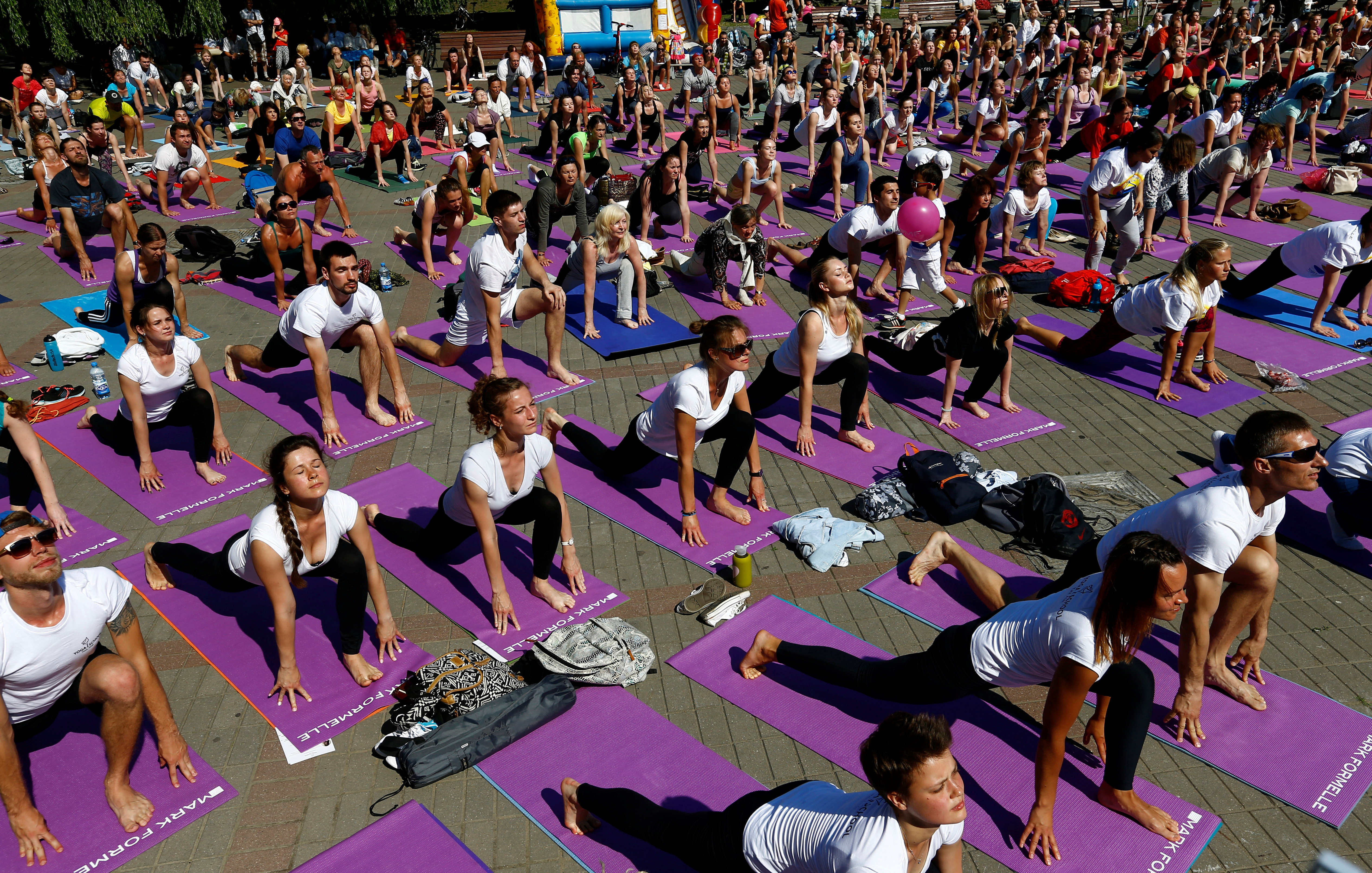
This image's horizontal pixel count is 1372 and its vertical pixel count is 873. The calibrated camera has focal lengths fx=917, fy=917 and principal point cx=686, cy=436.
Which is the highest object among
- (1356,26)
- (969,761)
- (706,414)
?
(1356,26)

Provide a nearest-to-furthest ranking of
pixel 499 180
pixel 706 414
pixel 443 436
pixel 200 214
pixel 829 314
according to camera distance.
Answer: pixel 706 414, pixel 829 314, pixel 443 436, pixel 200 214, pixel 499 180

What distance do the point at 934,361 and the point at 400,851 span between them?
19.1ft

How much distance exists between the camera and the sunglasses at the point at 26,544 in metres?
3.65

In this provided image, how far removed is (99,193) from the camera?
37.1 feet

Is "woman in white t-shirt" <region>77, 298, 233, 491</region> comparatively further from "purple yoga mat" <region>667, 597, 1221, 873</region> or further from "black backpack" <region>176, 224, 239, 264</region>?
"black backpack" <region>176, 224, 239, 264</region>

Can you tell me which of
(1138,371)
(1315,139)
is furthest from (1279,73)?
(1138,371)

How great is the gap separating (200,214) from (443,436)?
936 cm

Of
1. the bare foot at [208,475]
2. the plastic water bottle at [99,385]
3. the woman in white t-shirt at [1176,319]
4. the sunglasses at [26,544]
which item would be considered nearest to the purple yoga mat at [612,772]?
the sunglasses at [26,544]

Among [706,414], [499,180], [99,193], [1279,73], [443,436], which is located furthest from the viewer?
[1279,73]

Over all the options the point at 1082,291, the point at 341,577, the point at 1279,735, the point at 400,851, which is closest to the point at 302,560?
the point at 341,577

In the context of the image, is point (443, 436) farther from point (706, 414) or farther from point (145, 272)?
point (145, 272)

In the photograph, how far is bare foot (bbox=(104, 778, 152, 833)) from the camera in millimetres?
4105

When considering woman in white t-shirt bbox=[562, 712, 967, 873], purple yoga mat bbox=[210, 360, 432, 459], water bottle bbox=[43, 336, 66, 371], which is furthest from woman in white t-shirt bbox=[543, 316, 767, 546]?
water bottle bbox=[43, 336, 66, 371]

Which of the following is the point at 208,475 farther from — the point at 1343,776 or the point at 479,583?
the point at 1343,776
